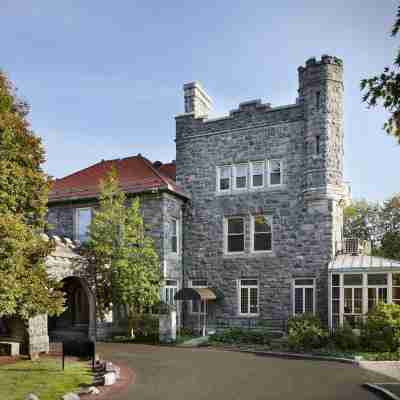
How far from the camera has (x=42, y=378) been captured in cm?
1080

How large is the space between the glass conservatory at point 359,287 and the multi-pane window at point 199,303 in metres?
6.41

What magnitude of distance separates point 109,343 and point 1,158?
9.93m

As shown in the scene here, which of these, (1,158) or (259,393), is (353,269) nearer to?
(259,393)

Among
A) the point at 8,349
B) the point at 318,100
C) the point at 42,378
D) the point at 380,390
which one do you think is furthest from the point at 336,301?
the point at 8,349

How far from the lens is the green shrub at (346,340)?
A: 1602 cm

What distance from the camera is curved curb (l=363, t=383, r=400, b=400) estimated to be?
365 inches

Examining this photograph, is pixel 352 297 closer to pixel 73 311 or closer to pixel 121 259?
pixel 121 259

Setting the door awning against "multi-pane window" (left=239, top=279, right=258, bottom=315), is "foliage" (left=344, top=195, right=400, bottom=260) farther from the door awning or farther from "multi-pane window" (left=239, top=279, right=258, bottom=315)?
the door awning

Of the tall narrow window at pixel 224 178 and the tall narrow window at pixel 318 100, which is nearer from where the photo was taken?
the tall narrow window at pixel 318 100

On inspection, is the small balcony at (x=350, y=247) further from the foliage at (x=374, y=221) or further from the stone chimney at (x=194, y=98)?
the foliage at (x=374, y=221)

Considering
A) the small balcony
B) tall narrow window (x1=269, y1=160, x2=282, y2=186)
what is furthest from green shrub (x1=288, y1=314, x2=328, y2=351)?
tall narrow window (x1=269, y1=160, x2=282, y2=186)

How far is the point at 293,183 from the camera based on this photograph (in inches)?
814

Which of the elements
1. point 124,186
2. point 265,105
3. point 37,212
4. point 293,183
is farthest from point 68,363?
point 265,105

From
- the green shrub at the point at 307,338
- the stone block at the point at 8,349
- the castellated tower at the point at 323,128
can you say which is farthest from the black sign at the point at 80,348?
the castellated tower at the point at 323,128
